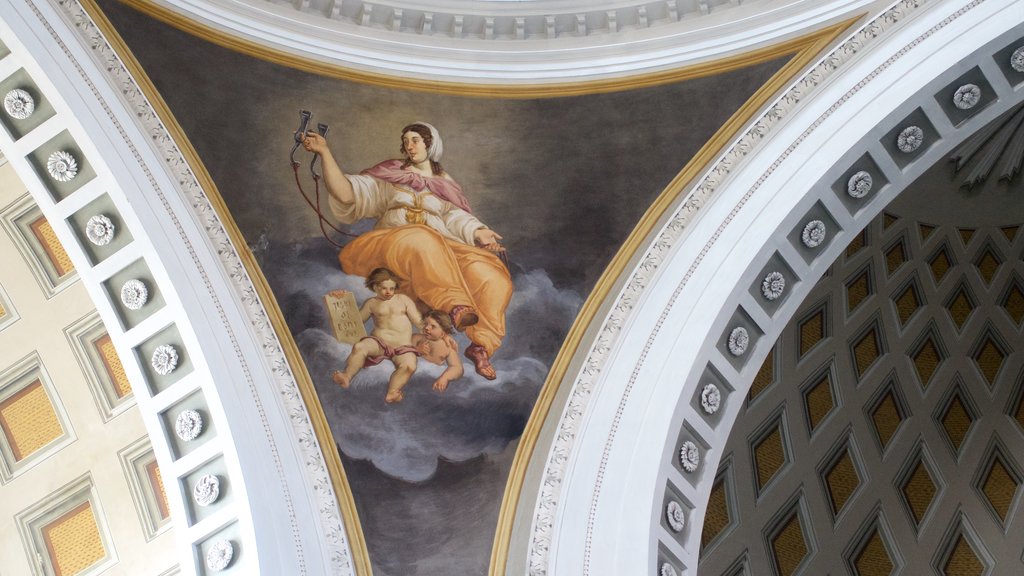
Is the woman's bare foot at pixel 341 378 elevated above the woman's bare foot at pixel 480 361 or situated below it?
below

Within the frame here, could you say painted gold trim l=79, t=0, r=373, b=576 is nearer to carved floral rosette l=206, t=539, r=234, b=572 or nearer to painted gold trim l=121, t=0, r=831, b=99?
painted gold trim l=121, t=0, r=831, b=99

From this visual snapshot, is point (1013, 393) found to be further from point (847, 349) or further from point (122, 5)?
point (122, 5)

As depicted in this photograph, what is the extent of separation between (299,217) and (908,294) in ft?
22.7

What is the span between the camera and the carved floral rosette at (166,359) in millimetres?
8555

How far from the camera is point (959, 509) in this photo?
13.5 metres

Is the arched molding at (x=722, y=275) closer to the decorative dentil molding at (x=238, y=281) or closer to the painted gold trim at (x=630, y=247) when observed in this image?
the painted gold trim at (x=630, y=247)

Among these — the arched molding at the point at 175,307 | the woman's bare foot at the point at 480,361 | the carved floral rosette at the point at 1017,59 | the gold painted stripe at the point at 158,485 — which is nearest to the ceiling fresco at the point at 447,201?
the woman's bare foot at the point at 480,361

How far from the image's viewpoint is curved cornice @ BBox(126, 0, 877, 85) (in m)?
9.34

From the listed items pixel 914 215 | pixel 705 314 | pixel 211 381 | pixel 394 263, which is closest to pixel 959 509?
pixel 914 215

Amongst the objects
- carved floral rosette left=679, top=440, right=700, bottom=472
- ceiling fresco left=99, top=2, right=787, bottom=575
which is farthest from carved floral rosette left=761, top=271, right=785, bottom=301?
carved floral rosette left=679, top=440, right=700, bottom=472

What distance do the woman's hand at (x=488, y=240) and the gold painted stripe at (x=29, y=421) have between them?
337 cm

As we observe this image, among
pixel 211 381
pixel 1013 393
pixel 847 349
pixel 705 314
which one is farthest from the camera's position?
pixel 1013 393

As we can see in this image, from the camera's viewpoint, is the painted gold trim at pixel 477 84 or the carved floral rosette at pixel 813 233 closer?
the painted gold trim at pixel 477 84

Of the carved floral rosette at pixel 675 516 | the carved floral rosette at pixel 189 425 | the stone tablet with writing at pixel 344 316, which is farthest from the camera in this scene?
the stone tablet with writing at pixel 344 316
